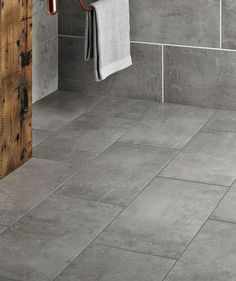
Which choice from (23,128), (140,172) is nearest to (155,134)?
(140,172)

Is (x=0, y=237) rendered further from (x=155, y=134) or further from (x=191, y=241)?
(x=155, y=134)

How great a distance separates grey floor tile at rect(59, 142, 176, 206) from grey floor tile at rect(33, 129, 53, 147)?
1.12ft

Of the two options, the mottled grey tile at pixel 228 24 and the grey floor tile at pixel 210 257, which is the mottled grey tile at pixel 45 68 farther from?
the grey floor tile at pixel 210 257

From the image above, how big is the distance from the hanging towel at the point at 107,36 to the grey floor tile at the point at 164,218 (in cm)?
87

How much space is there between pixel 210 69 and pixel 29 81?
1137mm

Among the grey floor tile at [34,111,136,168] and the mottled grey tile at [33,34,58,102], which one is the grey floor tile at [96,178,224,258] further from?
the mottled grey tile at [33,34,58,102]

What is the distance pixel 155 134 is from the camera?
386 cm

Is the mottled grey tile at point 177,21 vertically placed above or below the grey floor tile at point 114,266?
above

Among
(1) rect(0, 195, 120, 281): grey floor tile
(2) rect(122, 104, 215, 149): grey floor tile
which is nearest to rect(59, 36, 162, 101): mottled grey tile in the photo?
(2) rect(122, 104, 215, 149): grey floor tile

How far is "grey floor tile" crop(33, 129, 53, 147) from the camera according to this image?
3773 mm

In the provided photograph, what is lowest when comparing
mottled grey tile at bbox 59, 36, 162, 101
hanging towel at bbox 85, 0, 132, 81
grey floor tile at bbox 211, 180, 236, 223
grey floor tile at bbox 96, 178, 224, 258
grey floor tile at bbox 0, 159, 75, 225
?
grey floor tile at bbox 211, 180, 236, 223

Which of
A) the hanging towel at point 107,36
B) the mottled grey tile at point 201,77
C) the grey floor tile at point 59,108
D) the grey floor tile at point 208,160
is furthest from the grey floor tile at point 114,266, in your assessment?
the mottled grey tile at point 201,77

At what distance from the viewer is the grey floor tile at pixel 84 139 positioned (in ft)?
11.8

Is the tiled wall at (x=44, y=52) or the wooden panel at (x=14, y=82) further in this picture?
the tiled wall at (x=44, y=52)
